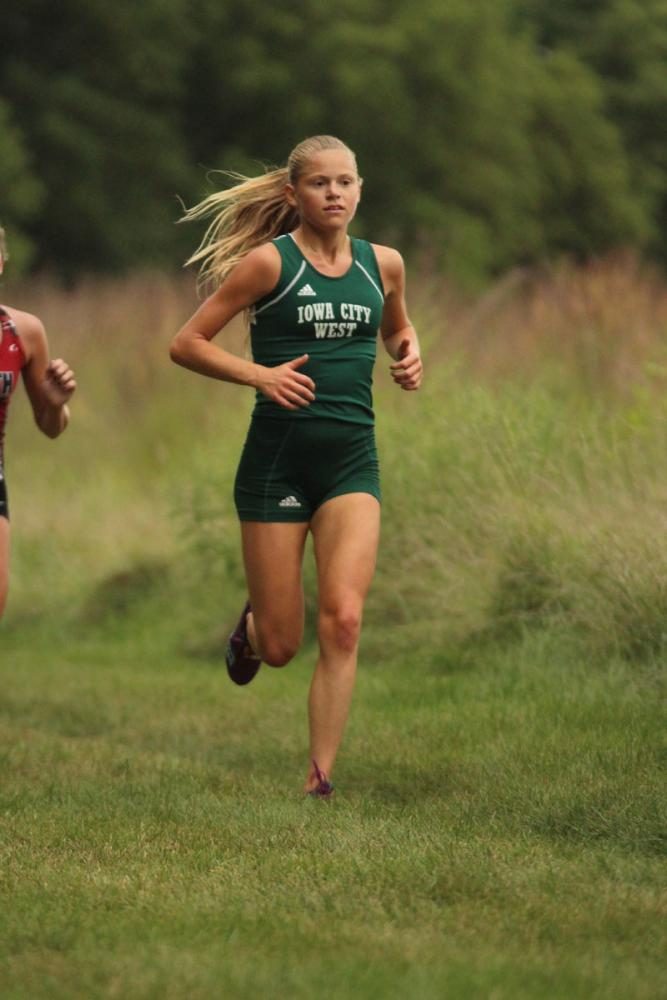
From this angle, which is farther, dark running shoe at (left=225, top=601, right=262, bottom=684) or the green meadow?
dark running shoe at (left=225, top=601, right=262, bottom=684)

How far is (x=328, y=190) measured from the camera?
24.6ft

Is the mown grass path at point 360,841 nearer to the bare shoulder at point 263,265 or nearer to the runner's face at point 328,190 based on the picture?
the bare shoulder at point 263,265

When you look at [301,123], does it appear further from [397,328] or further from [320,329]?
[320,329]

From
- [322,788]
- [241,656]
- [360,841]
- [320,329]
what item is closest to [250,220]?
[320,329]

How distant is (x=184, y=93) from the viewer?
4106 centimetres

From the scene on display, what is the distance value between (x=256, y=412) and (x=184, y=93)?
34221mm

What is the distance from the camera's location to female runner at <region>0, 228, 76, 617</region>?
7633 mm

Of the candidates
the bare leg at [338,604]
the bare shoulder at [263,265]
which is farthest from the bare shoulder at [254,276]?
the bare leg at [338,604]

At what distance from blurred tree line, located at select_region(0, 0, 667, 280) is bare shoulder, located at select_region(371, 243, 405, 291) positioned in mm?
27165

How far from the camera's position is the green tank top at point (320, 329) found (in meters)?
7.46

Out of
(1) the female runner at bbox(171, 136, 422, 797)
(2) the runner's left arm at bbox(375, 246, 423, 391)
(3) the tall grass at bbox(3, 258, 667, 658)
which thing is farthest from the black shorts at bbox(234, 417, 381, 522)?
(3) the tall grass at bbox(3, 258, 667, 658)

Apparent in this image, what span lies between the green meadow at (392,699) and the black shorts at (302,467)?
0.96m

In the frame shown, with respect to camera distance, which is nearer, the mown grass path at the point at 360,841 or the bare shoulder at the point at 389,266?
the mown grass path at the point at 360,841

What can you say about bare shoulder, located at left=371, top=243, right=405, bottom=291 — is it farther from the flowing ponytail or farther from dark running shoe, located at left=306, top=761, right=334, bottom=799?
dark running shoe, located at left=306, top=761, right=334, bottom=799
